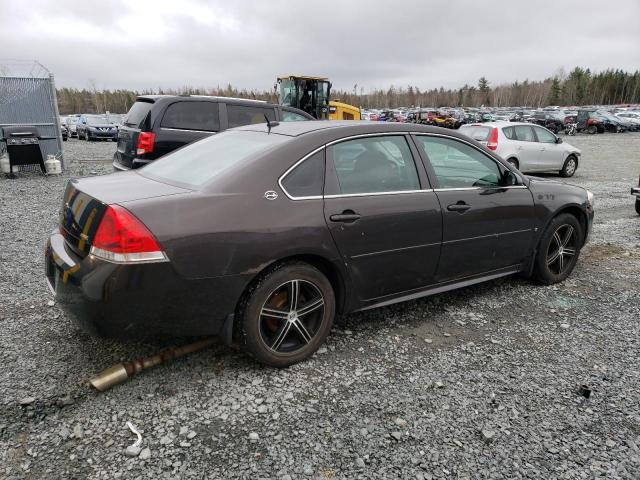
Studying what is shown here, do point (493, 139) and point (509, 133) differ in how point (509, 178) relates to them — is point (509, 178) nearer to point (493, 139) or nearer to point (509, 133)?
point (493, 139)

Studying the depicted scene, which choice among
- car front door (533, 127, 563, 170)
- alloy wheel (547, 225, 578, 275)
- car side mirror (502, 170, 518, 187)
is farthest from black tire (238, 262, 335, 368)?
car front door (533, 127, 563, 170)

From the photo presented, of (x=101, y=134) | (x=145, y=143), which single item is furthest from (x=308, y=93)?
(x=101, y=134)

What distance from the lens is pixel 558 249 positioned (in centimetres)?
479

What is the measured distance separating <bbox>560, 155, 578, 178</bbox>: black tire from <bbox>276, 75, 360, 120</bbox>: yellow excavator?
9162 millimetres

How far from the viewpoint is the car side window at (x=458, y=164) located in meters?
3.86

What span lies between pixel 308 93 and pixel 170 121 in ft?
40.2

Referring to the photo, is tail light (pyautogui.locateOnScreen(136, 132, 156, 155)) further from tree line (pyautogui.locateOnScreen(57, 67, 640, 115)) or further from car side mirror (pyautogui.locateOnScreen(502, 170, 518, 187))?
tree line (pyautogui.locateOnScreen(57, 67, 640, 115))

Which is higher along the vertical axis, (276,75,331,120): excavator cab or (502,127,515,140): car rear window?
(276,75,331,120): excavator cab

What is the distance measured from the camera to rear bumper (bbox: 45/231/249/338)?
8.56ft

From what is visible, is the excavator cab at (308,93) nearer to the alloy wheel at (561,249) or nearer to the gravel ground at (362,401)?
the alloy wheel at (561,249)

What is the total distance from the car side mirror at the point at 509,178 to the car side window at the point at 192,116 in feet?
18.3

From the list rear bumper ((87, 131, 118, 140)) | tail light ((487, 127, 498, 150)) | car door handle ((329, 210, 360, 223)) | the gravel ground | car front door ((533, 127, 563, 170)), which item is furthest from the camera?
rear bumper ((87, 131, 118, 140))

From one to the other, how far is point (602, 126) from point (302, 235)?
134 ft

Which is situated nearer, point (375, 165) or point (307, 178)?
point (307, 178)
